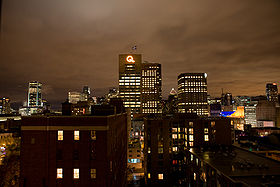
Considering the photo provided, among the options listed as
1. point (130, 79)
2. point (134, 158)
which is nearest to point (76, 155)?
point (134, 158)

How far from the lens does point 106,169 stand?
2634 centimetres

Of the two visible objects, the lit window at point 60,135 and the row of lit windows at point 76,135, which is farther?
the lit window at point 60,135

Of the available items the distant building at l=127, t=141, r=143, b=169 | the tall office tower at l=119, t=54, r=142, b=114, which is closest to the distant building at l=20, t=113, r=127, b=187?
the distant building at l=127, t=141, r=143, b=169

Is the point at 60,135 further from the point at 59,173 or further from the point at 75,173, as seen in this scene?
the point at 75,173

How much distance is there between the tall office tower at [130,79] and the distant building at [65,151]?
16111cm

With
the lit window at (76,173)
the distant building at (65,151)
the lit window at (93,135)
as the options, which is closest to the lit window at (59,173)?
the distant building at (65,151)

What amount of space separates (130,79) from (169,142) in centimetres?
13301

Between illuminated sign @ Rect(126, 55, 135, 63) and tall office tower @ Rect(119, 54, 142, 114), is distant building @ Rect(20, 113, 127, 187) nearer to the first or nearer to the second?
Result: tall office tower @ Rect(119, 54, 142, 114)

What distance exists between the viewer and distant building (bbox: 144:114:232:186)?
60.5 m

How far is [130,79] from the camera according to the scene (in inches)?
7515

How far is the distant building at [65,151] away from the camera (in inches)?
1030

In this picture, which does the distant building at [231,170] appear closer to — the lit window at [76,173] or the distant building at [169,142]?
the distant building at [169,142]

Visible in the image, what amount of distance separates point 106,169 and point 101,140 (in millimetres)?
4383

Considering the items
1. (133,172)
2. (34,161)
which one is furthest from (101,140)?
(133,172)
